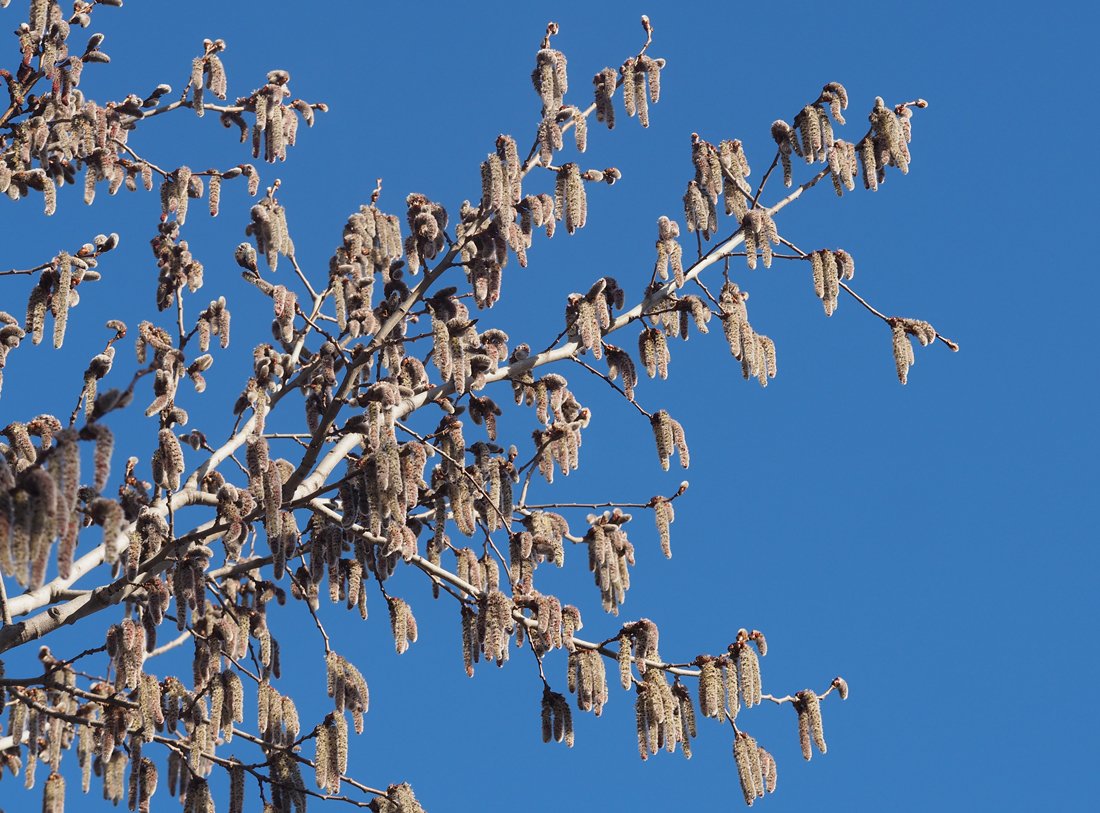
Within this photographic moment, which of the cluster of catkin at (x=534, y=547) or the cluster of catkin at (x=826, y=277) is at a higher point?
the cluster of catkin at (x=826, y=277)

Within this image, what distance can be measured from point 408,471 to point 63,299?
2.07 m

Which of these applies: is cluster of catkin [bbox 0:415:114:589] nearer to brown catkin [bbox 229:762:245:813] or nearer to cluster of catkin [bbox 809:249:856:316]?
brown catkin [bbox 229:762:245:813]

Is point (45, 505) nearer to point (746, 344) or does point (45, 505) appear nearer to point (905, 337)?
point (746, 344)

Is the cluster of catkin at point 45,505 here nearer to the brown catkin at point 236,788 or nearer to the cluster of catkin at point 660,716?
the brown catkin at point 236,788

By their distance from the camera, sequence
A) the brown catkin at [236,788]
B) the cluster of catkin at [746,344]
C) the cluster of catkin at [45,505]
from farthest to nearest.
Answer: the cluster of catkin at [746,344] → the brown catkin at [236,788] → the cluster of catkin at [45,505]

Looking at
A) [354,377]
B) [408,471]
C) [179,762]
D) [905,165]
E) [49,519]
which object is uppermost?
[905,165]

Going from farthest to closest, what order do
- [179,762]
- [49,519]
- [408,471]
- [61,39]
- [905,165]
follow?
[61,39] < [905,165] < [179,762] < [408,471] < [49,519]

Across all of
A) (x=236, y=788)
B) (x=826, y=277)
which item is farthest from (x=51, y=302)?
(x=826, y=277)

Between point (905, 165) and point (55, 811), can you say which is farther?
point (905, 165)

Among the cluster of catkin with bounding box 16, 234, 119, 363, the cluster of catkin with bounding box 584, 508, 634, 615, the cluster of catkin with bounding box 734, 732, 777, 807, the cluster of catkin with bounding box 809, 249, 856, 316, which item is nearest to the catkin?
the cluster of catkin with bounding box 734, 732, 777, 807

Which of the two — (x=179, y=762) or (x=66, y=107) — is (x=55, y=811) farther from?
(x=66, y=107)

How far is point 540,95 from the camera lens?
25.1 feet

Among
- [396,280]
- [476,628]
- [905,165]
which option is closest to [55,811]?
[476,628]

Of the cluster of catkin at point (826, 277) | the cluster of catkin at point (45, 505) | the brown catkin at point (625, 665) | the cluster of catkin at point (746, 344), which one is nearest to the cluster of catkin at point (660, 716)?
the brown catkin at point (625, 665)
